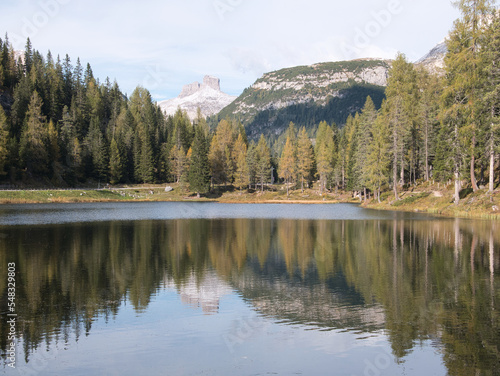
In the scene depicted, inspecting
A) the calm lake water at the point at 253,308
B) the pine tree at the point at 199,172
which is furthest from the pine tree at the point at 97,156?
the calm lake water at the point at 253,308

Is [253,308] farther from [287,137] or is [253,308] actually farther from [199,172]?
[287,137]

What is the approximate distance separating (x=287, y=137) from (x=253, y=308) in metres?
106

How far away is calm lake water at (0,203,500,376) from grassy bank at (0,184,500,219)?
69.0ft

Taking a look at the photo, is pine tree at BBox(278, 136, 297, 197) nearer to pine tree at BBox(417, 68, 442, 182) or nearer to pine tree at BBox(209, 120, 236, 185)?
pine tree at BBox(209, 120, 236, 185)

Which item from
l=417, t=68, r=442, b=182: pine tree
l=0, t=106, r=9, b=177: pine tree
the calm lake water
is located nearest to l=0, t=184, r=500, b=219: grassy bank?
l=417, t=68, r=442, b=182: pine tree

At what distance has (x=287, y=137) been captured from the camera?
11906 cm

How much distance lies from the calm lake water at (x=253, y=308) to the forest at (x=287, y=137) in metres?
26.8

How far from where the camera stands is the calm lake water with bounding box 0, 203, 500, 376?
10680 millimetres

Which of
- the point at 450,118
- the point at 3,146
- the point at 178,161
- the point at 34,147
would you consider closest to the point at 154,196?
the point at 178,161

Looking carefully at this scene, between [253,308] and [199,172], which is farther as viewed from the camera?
[199,172]

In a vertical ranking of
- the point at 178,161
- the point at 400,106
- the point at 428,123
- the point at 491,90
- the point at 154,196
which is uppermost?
the point at 400,106

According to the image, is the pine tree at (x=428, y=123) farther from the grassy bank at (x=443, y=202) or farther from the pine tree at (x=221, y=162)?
the pine tree at (x=221, y=162)

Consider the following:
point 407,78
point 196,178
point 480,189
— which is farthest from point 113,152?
point 480,189

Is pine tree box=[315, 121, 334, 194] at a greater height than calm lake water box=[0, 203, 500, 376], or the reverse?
Result: pine tree box=[315, 121, 334, 194]
